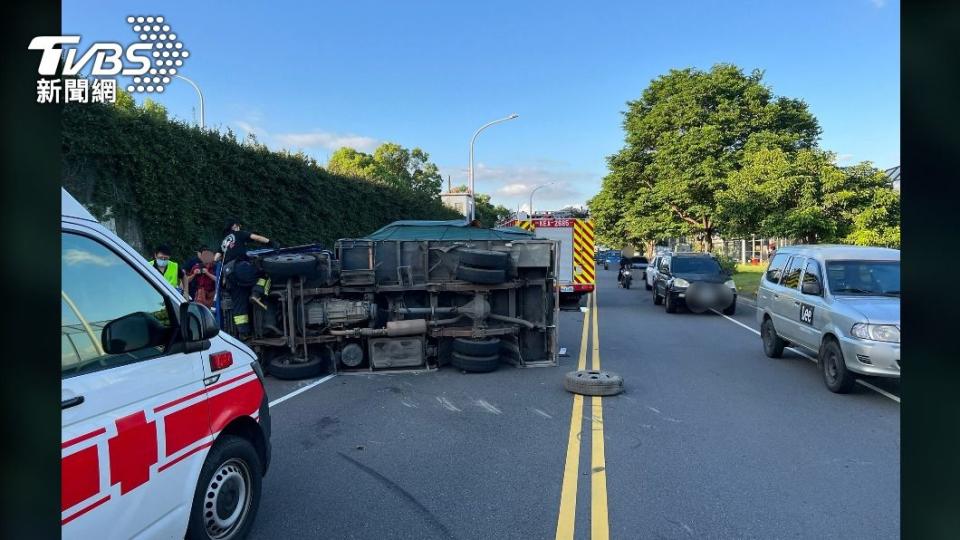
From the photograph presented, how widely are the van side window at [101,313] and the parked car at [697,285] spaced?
14.9 m

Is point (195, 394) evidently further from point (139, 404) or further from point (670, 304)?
point (670, 304)

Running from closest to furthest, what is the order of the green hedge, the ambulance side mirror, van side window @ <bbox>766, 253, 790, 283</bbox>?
the ambulance side mirror → van side window @ <bbox>766, 253, 790, 283</bbox> → the green hedge

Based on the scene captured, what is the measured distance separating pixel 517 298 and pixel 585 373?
6.38 feet

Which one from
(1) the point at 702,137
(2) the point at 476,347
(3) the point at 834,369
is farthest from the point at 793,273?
(1) the point at 702,137

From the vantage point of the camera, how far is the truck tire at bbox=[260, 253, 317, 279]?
8086mm

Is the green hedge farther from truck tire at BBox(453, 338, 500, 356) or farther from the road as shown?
truck tire at BBox(453, 338, 500, 356)

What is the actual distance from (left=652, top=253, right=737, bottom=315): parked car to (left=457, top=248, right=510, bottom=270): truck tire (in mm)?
8930

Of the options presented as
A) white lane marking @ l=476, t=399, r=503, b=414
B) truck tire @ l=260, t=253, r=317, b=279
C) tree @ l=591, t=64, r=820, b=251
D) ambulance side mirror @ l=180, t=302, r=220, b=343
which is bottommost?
white lane marking @ l=476, t=399, r=503, b=414

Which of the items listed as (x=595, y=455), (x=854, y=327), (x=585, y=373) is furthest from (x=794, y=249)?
(x=595, y=455)

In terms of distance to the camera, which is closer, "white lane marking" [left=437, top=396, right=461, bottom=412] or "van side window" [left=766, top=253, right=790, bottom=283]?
"white lane marking" [left=437, top=396, right=461, bottom=412]

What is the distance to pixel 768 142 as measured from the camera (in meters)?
31.1

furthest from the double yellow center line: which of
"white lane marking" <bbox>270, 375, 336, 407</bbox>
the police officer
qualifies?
the police officer

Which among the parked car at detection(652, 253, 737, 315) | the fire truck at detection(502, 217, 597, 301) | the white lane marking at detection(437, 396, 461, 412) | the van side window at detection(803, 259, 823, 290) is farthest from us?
the fire truck at detection(502, 217, 597, 301)

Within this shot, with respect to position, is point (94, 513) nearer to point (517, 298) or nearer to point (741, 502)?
point (741, 502)
